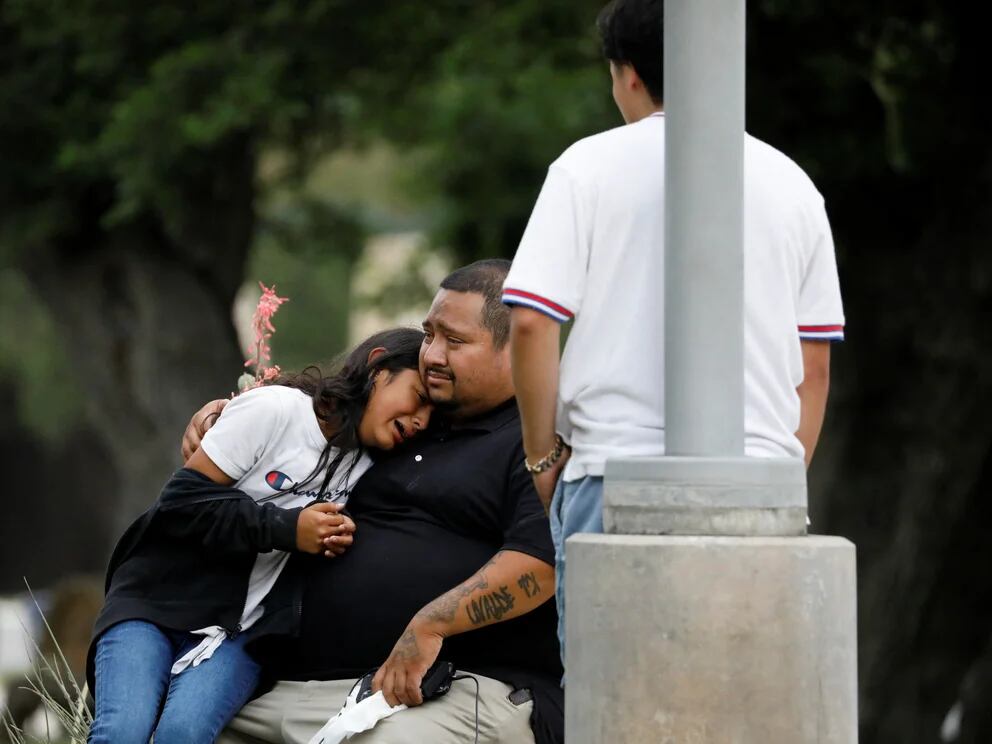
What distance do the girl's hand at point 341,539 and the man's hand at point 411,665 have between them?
0.30 meters

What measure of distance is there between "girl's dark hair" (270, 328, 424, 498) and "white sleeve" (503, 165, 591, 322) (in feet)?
3.34

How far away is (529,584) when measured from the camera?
3887 millimetres

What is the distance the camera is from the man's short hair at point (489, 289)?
4117 mm

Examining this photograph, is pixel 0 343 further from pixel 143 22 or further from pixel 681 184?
pixel 681 184

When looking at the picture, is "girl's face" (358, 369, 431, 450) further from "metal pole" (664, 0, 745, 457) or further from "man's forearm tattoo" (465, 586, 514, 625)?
"metal pole" (664, 0, 745, 457)

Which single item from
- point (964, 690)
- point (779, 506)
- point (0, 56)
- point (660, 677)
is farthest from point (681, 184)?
point (0, 56)

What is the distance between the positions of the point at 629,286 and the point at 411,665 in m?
1.07

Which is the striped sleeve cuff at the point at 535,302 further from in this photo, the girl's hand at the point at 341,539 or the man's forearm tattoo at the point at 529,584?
the girl's hand at the point at 341,539

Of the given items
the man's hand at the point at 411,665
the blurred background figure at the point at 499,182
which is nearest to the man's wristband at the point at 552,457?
the man's hand at the point at 411,665

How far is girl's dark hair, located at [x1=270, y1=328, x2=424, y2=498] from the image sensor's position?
4199 mm

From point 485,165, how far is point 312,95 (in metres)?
1.26

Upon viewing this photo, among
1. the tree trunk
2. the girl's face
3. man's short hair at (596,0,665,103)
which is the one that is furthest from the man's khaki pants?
the tree trunk

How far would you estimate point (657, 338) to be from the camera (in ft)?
10.9

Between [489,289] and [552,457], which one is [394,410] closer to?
[489,289]
